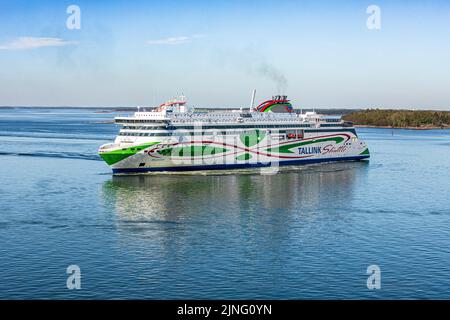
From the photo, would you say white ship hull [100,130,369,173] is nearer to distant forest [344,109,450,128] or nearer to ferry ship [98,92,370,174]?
ferry ship [98,92,370,174]

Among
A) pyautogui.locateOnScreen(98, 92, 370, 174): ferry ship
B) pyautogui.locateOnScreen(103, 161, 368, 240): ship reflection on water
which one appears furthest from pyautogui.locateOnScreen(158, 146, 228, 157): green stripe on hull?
pyautogui.locateOnScreen(103, 161, 368, 240): ship reflection on water

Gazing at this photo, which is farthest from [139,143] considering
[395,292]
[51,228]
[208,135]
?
[395,292]

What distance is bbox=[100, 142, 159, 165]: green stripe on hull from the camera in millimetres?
51406

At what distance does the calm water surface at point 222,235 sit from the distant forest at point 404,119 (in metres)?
122

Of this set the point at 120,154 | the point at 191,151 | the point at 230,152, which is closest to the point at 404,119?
the point at 230,152

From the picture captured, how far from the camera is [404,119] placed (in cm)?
17312

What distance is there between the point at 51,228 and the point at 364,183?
28.8m

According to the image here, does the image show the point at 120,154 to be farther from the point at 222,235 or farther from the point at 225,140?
the point at 222,235

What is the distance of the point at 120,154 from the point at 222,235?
22.3 metres

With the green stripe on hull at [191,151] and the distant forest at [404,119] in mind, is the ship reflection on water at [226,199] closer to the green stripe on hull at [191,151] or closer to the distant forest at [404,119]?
the green stripe on hull at [191,151]

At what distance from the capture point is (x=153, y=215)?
36594 millimetres

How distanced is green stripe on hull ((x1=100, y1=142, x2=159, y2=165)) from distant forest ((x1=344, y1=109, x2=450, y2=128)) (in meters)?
132
